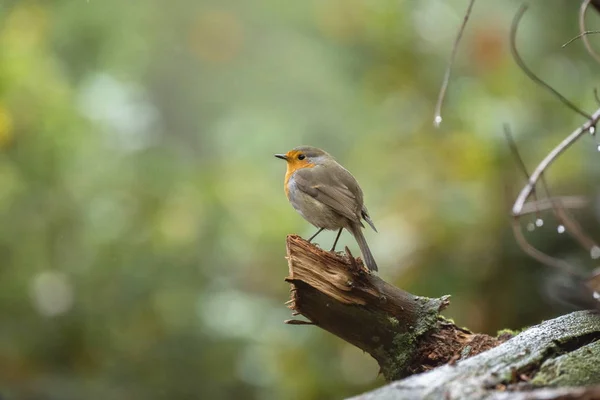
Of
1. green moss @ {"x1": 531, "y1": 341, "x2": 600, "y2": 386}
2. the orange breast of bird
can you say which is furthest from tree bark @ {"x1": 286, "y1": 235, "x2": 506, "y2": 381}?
the orange breast of bird

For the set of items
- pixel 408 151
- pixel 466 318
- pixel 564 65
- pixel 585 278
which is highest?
pixel 564 65

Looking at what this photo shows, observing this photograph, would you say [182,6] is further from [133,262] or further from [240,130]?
[133,262]

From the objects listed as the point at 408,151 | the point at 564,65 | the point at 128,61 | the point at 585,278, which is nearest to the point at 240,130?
the point at 128,61

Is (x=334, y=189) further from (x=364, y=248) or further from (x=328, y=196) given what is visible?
(x=364, y=248)

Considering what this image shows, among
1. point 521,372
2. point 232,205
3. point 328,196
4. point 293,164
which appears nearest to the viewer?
point 521,372

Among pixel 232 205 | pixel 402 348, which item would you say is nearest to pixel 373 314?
pixel 402 348

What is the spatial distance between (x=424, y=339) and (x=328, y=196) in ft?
2.68

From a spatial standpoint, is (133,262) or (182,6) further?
(182,6)

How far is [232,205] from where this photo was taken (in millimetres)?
5020

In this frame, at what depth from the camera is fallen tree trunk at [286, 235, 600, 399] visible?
167 cm

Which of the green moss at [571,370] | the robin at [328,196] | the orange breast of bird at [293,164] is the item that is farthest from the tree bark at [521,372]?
the orange breast of bird at [293,164]

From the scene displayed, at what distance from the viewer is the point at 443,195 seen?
4555 mm

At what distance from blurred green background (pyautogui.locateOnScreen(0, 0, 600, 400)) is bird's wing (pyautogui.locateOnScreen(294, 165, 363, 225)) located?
54.1 inches

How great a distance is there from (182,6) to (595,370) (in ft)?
20.9
